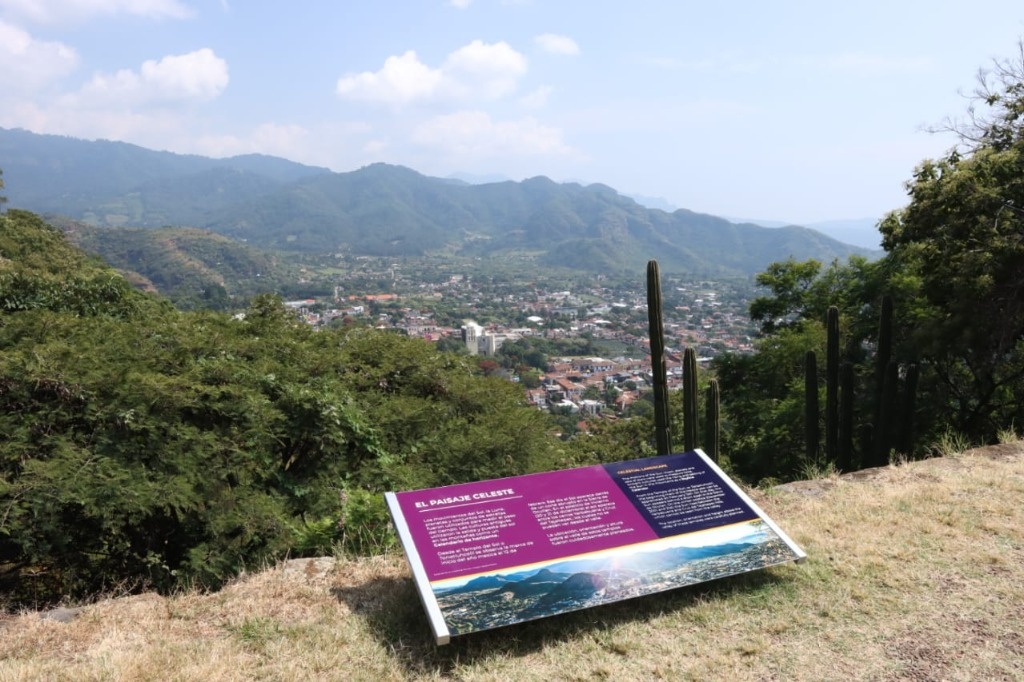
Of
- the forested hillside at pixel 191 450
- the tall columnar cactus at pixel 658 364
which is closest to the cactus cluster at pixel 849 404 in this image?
the tall columnar cactus at pixel 658 364

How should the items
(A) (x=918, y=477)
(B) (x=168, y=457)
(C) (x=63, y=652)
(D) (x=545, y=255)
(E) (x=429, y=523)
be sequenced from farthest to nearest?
(D) (x=545, y=255), (A) (x=918, y=477), (B) (x=168, y=457), (E) (x=429, y=523), (C) (x=63, y=652)

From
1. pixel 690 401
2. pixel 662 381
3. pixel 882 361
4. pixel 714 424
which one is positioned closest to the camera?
pixel 662 381

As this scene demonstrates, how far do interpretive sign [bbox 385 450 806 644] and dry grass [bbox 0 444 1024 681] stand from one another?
0.80ft

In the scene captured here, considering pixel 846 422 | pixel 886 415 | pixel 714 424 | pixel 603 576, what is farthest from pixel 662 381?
pixel 886 415

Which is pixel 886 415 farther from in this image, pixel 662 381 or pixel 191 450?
pixel 191 450

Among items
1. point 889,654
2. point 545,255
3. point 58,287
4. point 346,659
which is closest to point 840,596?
point 889,654

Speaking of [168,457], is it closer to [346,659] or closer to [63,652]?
[63,652]

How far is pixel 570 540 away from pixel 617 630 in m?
0.58

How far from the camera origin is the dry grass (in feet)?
11.8

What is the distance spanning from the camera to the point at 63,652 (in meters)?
3.67

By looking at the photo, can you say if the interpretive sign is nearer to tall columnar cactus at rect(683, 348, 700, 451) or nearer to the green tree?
tall columnar cactus at rect(683, 348, 700, 451)

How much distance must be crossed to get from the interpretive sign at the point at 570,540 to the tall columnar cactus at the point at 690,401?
235cm

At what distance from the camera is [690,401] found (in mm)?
7633

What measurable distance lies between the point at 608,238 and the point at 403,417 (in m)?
196
